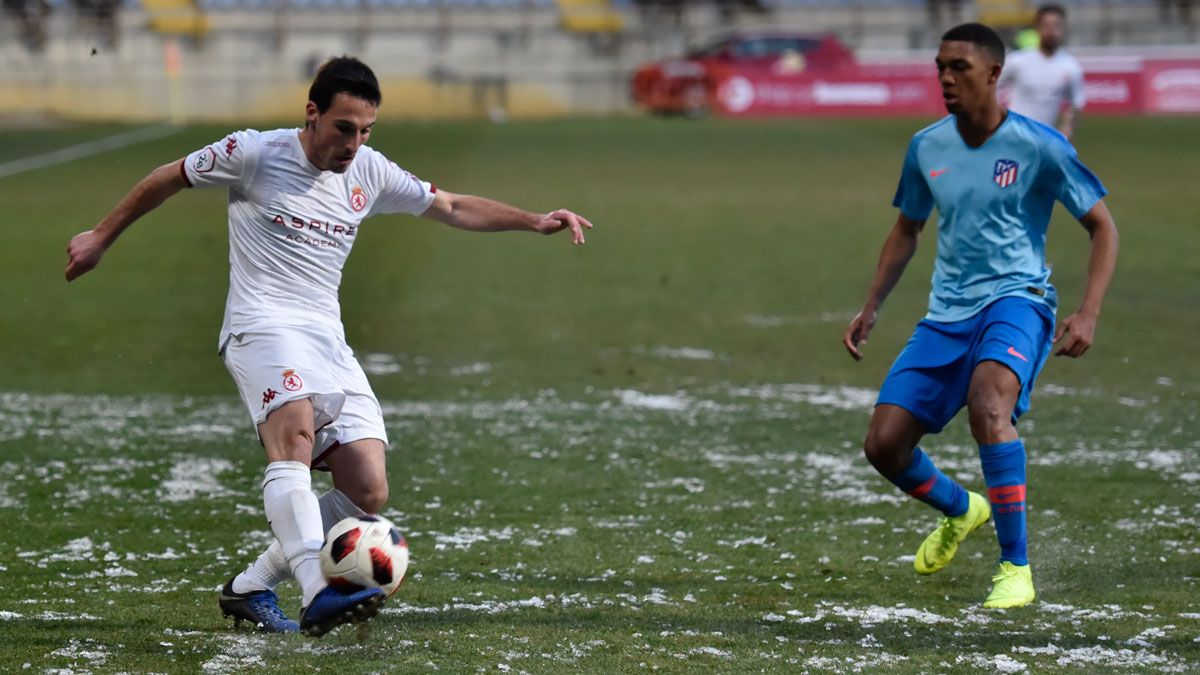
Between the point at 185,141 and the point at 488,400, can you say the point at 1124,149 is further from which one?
the point at 488,400

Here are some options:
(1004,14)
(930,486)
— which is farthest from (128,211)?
(1004,14)

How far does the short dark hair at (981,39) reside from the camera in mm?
6121

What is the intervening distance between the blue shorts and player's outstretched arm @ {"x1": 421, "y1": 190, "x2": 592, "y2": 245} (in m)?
1.31

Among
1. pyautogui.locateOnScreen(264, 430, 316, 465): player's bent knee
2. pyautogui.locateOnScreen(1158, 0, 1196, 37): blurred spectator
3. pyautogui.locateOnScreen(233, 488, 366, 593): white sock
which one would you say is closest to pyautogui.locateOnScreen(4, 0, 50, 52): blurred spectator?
pyautogui.locateOnScreen(1158, 0, 1196, 37): blurred spectator

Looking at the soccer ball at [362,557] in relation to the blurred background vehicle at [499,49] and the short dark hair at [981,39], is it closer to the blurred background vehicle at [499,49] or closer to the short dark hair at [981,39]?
the short dark hair at [981,39]

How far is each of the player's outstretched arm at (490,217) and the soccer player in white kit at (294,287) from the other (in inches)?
15.7

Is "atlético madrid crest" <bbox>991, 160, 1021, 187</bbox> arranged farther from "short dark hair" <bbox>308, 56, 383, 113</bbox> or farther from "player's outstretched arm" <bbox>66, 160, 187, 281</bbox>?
"player's outstretched arm" <bbox>66, 160, 187, 281</bbox>

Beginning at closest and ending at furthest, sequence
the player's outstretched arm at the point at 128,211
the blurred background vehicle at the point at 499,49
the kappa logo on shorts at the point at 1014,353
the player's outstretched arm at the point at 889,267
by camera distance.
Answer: the player's outstretched arm at the point at 128,211 → the kappa logo on shorts at the point at 1014,353 → the player's outstretched arm at the point at 889,267 → the blurred background vehicle at the point at 499,49

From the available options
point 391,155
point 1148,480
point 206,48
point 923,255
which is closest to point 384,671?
point 1148,480

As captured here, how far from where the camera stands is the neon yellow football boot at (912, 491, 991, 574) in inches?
247

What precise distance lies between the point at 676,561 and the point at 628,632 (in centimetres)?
105

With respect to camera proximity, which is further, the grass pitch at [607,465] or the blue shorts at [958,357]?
the blue shorts at [958,357]

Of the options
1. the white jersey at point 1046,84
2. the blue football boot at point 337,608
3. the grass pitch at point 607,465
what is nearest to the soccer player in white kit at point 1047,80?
the white jersey at point 1046,84

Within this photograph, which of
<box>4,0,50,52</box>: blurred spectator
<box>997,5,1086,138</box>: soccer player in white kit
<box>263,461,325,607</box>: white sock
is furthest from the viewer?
<box>4,0,50,52</box>: blurred spectator
